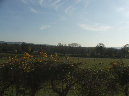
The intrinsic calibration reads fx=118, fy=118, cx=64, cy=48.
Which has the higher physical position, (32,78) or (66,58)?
(66,58)

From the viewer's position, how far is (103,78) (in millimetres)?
4133

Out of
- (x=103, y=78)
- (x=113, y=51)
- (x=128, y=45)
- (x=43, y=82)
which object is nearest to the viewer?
(x=103, y=78)

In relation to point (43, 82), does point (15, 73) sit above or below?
above

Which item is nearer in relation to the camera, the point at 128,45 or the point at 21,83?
the point at 21,83

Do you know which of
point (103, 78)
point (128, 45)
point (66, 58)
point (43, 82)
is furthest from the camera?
point (128, 45)

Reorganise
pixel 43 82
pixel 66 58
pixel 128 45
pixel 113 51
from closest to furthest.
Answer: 1. pixel 43 82
2. pixel 66 58
3. pixel 128 45
4. pixel 113 51

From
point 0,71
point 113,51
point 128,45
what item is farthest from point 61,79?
point 113,51

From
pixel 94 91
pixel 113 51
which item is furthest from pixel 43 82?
pixel 113 51

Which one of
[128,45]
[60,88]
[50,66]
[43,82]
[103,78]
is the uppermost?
[128,45]

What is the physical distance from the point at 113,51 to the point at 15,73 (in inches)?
2819

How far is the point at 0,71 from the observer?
4215 mm

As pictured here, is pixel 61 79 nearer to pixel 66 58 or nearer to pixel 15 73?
pixel 66 58

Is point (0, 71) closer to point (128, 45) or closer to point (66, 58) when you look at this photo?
point (66, 58)

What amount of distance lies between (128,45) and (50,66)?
392 centimetres
